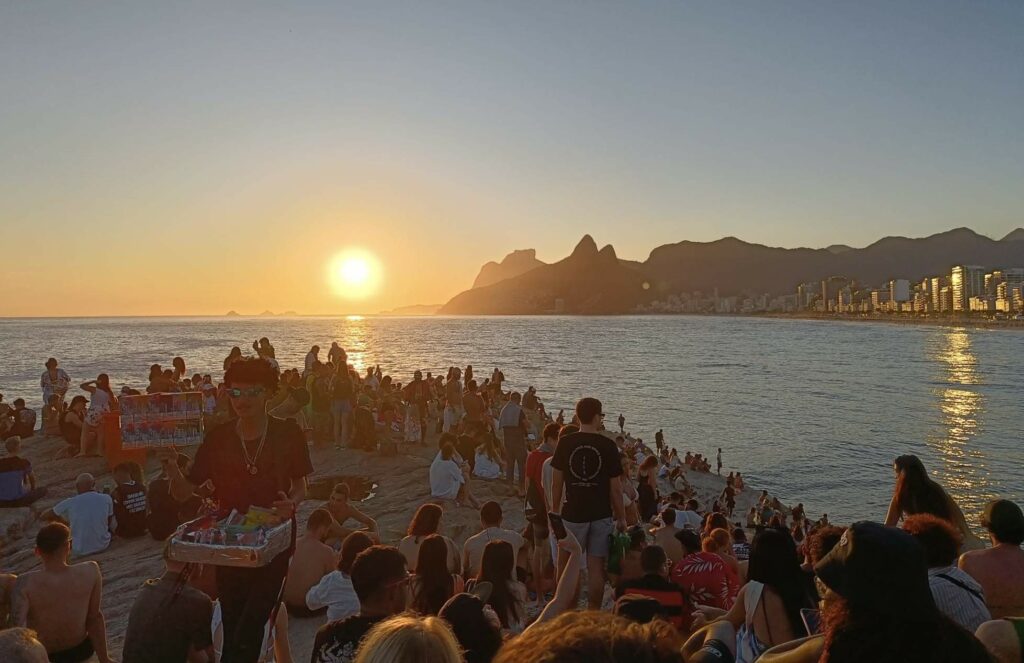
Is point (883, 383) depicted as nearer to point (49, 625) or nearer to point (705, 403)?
point (705, 403)

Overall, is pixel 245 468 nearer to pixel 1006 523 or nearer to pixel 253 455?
pixel 253 455

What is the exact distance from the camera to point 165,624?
3.99 metres

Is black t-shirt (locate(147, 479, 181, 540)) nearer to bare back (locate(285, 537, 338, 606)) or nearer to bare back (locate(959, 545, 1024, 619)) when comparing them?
bare back (locate(285, 537, 338, 606))

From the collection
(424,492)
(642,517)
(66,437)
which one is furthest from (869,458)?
(66,437)

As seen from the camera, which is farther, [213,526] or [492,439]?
[492,439]

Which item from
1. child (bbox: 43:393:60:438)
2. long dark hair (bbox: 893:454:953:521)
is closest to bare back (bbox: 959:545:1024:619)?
long dark hair (bbox: 893:454:953:521)

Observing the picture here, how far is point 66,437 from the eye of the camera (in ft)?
43.9

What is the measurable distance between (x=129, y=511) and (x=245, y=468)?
21.8ft

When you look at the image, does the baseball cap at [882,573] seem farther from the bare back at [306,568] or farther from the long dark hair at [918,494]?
the bare back at [306,568]

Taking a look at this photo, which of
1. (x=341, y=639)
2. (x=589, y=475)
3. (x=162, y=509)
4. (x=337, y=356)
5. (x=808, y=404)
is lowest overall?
(x=808, y=404)

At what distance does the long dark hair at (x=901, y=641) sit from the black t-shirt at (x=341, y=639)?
227 cm

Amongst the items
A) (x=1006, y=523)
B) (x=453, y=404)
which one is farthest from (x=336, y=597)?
(x=453, y=404)

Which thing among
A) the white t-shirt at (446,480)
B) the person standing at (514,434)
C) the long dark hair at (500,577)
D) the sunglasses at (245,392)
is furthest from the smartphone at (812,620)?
the person standing at (514,434)

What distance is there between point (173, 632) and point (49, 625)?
1278 millimetres
